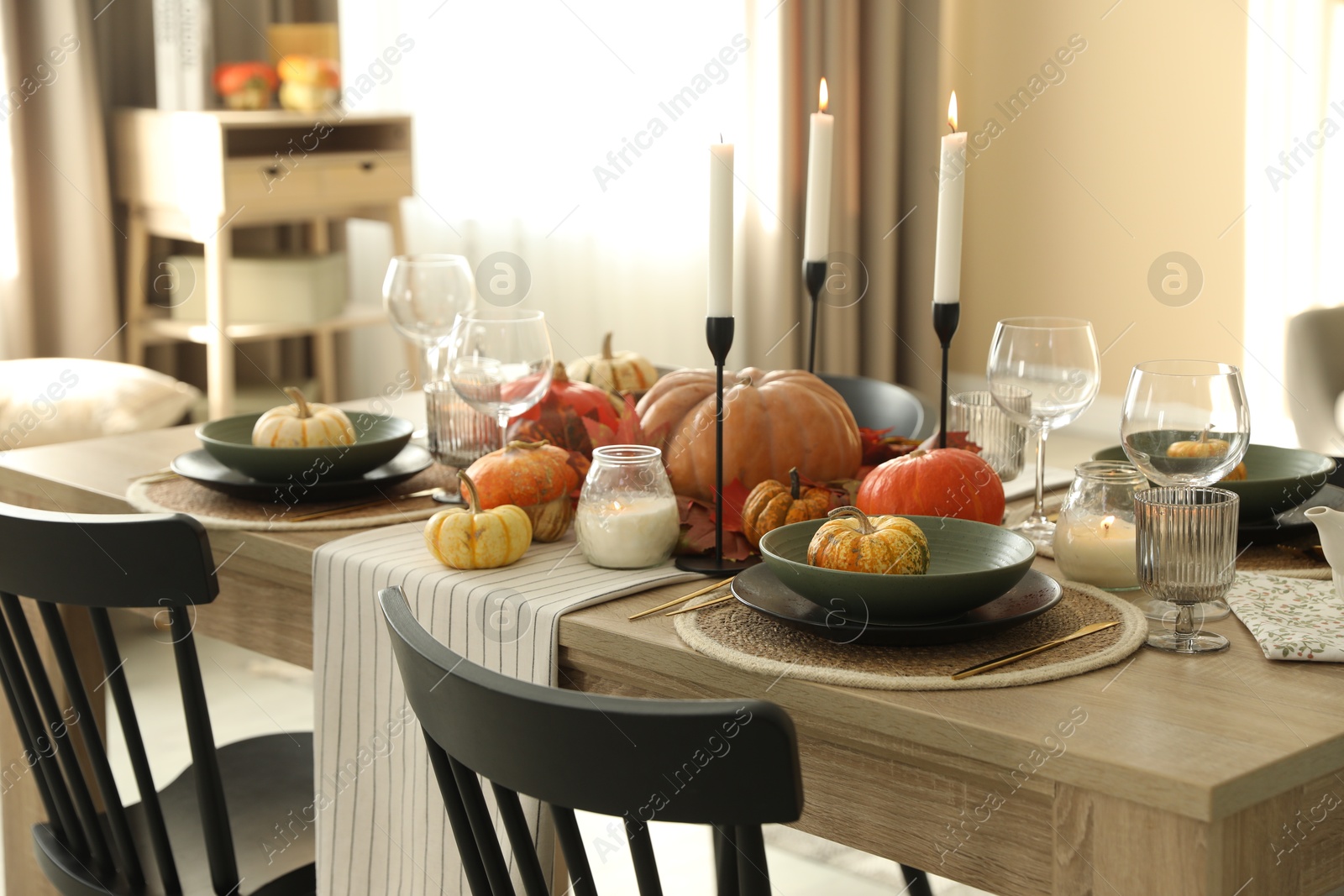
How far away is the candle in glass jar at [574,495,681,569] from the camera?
3.84ft

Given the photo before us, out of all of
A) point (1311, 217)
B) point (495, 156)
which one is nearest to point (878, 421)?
point (495, 156)

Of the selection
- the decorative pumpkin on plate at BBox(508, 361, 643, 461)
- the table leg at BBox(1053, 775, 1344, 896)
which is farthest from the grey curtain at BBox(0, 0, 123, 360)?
the table leg at BBox(1053, 775, 1344, 896)

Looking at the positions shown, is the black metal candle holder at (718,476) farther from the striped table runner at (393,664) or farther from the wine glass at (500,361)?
the wine glass at (500,361)

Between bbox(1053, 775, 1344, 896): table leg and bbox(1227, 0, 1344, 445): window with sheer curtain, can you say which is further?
bbox(1227, 0, 1344, 445): window with sheer curtain

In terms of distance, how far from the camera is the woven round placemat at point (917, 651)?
901 mm

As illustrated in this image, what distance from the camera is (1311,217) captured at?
13.4 ft

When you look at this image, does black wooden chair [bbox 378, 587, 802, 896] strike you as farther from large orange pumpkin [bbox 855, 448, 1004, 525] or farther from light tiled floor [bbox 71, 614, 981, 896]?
light tiled floor [bbox 71, 614, 981, 896]

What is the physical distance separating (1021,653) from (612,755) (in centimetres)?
35

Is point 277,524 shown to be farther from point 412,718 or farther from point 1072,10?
point 1072,10

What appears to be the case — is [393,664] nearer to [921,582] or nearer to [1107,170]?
[921,582]

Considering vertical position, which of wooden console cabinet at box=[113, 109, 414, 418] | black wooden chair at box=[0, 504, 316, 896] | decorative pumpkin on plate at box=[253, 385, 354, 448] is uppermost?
wooden console cabinet at box=[113, 109, 414, 418]

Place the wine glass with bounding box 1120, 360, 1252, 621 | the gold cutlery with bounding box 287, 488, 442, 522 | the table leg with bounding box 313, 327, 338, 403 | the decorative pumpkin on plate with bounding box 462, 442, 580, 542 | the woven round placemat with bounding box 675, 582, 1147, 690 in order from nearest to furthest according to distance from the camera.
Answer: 1. the woven round placemat with bounding box 675, 582, 1147, 690
2. the wine glass with bounding box 1120, 360, 1252, 621
3. the decorative pumpkin on plate with bounding box 462, 442, 580, 542
4. the gold cutlery with bounding box 287, 488, 442, 522
5. the table leg with bounding box 313, 327, 338, 403

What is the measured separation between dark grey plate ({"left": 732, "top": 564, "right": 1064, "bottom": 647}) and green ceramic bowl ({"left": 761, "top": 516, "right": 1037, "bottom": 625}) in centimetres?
1

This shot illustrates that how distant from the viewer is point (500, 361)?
133cm
